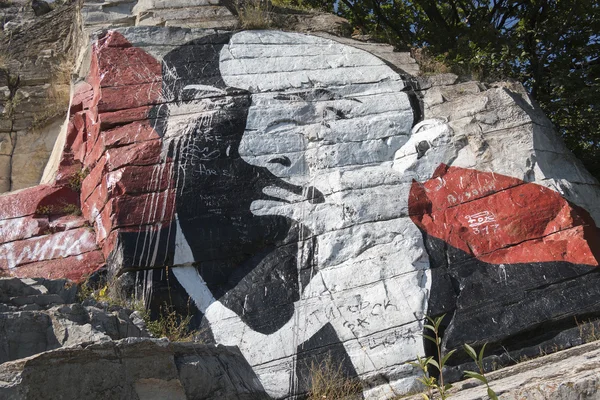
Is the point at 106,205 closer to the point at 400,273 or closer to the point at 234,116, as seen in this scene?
the point at 234,116

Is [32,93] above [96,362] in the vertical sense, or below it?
above

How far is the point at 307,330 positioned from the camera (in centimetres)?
541

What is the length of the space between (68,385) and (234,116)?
380cm

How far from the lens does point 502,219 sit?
19.1 feet

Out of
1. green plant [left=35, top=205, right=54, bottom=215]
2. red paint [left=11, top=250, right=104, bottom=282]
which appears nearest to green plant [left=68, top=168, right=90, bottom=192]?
green plant [left=35, top=205, right=54, bottom=215]

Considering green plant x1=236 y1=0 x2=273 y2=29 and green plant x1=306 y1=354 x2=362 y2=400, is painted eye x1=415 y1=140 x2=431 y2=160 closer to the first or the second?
green plant x1=306 y1=354 x2=362 y2=400

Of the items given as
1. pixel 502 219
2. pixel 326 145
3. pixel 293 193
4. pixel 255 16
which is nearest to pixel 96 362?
pixel 293 193

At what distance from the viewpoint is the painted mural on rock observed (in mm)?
5379

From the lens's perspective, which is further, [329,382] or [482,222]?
[482,222]

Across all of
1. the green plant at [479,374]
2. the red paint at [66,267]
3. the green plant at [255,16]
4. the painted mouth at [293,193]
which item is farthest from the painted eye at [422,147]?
the green plant at [479,374]

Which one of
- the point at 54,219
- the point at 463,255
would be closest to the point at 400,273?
the point at 463,255

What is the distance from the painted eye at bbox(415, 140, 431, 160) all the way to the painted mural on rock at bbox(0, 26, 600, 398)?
14mm

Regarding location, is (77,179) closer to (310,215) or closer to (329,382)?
(310,215)

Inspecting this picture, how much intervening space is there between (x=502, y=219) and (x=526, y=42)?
439 cm
